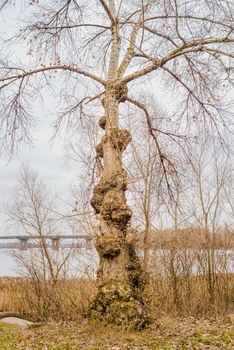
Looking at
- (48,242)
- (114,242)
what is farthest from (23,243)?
(114,242)

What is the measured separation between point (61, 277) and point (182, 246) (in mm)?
3757

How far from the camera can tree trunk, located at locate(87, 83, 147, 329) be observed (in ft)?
17.4

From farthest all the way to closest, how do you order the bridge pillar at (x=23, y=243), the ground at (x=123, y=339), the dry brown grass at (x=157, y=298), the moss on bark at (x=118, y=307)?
the bridge pillar at (x=23, y=243) → the dry brown grass at (x=157, y=298) → the moss on bark at (x=118, y=307) → the ground at (x=123, y=339)

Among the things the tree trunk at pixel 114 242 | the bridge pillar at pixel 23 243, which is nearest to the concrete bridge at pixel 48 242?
the bridge pillar at pixel 23 243

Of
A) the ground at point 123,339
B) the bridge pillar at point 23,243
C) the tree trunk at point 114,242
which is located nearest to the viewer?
the ground at point 123,339

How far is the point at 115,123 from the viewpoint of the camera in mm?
6496

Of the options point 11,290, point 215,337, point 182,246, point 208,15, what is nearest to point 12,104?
point 208,15

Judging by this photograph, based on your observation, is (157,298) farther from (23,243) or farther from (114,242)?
(114,242)

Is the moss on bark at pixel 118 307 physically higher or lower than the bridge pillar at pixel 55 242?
lower

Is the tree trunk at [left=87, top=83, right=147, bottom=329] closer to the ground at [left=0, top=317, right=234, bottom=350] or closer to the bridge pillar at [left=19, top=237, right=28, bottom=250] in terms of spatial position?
the ground at [left=0, top=317, right=234, bottom=350]

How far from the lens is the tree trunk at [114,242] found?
530 centimetres

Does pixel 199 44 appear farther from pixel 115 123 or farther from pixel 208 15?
pixel 115 123

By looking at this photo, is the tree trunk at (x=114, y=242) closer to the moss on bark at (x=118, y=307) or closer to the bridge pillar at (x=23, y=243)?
the moss on bark at (x=118, y=307)

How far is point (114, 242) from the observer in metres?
5.79
